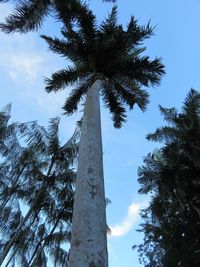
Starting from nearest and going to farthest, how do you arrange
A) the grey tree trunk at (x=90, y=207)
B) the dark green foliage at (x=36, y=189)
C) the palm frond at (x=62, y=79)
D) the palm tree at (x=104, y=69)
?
the grey tree trunk at (x=90, y=207), the palm tree at (x=104, y=69), the palm frond at (x=62, y=79), the dark green foliage at (x=36, y=189)

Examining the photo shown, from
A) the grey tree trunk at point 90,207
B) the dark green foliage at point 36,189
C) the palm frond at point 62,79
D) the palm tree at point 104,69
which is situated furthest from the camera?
the dark green foliage at point 36,189

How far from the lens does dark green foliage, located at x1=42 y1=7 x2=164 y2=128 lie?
38.8ft

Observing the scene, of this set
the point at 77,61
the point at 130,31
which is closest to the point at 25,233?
the point at 77,61

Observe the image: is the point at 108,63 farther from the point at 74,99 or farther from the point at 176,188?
the point at 176,188

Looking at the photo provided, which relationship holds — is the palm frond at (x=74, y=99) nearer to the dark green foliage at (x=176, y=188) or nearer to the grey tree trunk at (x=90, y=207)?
the grey tree trunk at (x=90, y=207)

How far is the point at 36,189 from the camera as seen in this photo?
61.3ft

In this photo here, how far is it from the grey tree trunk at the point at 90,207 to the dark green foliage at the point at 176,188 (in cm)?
1281

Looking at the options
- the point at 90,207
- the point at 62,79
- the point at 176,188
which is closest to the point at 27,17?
the point at 62,79

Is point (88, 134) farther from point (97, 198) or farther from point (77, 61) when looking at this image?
point (77, 61)

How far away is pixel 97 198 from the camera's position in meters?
6.15

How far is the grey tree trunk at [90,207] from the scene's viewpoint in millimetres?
4977

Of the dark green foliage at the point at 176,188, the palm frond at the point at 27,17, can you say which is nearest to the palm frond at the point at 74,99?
the palm frond at the point at 27,17

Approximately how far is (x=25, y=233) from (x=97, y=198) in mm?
13112

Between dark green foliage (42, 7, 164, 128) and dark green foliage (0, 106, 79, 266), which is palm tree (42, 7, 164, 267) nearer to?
dark green foliage (42, 7, 164, 128)
